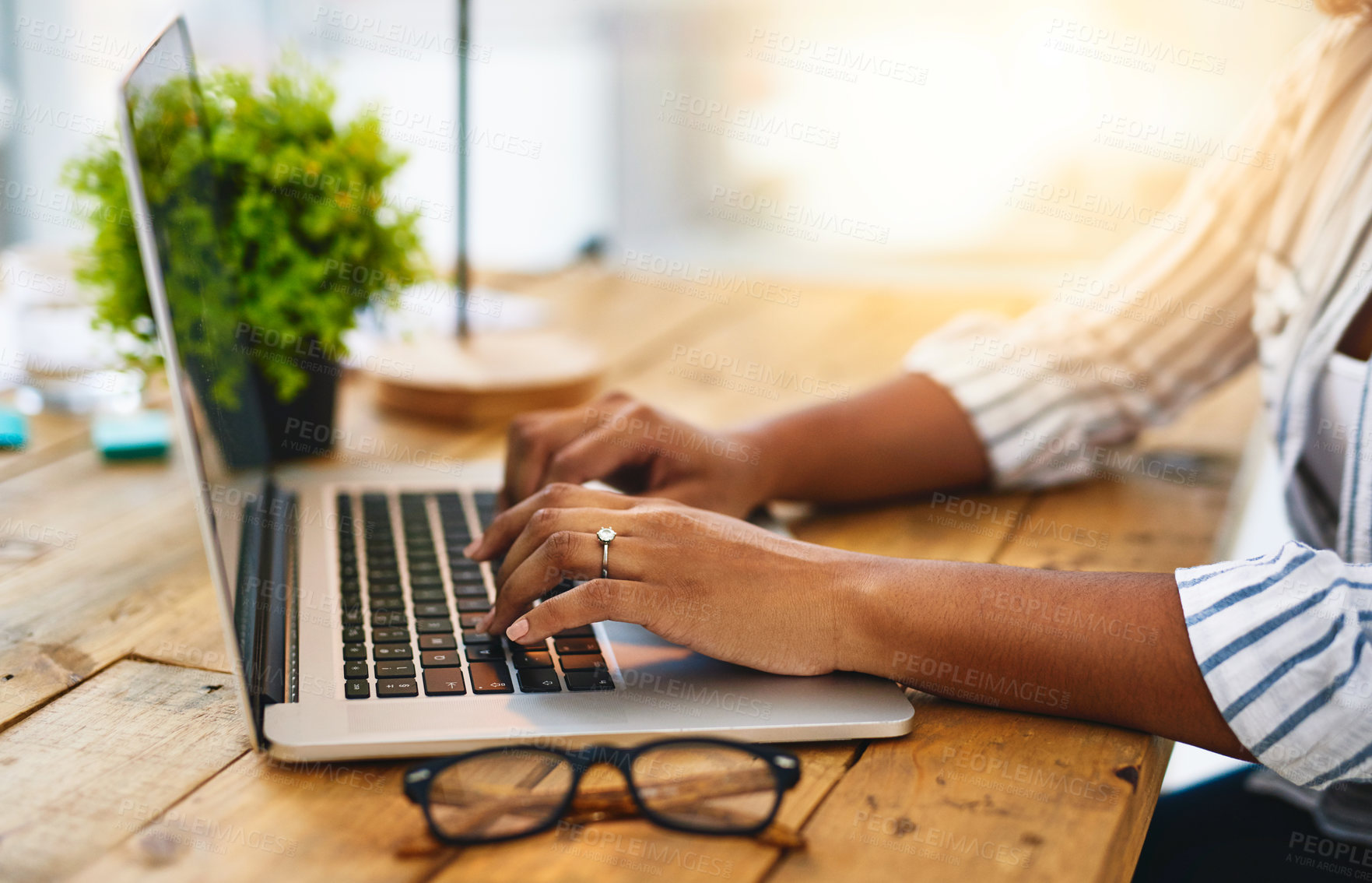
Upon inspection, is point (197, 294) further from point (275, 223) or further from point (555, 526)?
point (555, 526)

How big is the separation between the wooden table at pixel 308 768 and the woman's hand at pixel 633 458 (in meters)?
0.09

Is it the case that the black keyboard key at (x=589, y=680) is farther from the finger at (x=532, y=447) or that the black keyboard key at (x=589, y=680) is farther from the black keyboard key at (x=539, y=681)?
the finger at (x=532, y=447)

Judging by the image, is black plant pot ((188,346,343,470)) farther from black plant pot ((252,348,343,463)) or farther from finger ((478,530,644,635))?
finger ((478,530,644,635))

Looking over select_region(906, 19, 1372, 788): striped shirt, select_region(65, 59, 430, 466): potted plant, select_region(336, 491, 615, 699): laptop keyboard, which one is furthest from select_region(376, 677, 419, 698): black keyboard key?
select_region(906, 19, 1372, 788): striped shirt

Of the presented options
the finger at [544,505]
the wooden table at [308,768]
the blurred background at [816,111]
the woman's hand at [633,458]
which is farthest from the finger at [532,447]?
the blurred background at [816,111]

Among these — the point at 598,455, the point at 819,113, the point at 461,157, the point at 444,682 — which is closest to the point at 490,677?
the point at 444,682

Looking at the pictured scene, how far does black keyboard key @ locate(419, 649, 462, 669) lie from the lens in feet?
2.12

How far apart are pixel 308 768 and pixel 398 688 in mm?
66

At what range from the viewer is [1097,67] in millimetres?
3102

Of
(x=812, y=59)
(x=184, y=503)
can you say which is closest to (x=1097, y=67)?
(x=812, y=59)

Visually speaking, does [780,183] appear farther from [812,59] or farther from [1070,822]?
[1070,822]

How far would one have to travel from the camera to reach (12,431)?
1042mm

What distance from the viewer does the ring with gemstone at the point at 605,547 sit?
2.20ft

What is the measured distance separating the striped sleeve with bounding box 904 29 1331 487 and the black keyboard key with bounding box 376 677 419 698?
603 mm
